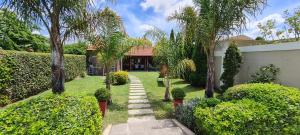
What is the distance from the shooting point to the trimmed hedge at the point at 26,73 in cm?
1000

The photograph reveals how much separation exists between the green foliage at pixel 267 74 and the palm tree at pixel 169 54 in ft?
11.6

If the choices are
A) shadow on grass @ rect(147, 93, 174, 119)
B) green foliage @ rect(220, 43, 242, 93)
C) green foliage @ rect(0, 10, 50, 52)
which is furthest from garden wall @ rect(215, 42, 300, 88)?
green foliage @ rect(0, 10, 50, 52)

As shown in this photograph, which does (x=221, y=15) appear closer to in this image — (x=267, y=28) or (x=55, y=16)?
(x=55, y=16)

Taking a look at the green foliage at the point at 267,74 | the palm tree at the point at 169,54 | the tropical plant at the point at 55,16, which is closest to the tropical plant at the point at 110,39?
the palm tree at the point at 169,54

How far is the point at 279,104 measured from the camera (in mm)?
5609

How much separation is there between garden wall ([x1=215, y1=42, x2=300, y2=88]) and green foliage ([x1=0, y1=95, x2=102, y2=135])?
345 inches

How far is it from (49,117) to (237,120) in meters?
4.07

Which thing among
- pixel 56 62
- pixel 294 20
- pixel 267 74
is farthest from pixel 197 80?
pixel 294 20

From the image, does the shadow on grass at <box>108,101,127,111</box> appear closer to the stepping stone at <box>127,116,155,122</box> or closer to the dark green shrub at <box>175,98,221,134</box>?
the stepping stone at <box>127,116,155,122</box>

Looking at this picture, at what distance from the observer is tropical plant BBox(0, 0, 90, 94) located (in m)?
6.08

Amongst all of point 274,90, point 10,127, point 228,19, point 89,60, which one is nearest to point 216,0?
point 228,19

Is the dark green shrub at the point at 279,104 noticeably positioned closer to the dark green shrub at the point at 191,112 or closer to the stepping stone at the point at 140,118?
the dark green shrub at the point at 191,112

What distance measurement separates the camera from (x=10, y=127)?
3.44 m

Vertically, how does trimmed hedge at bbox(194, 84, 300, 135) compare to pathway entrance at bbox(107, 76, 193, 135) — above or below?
above
